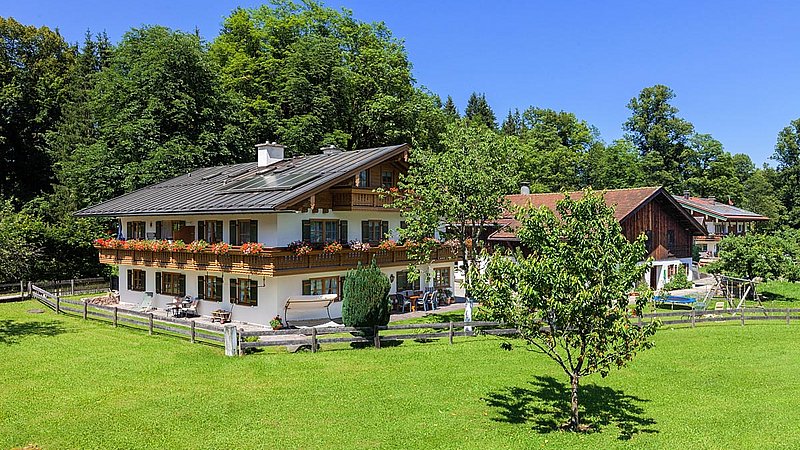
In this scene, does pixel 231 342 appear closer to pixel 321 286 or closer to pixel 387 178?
pixel 321 286

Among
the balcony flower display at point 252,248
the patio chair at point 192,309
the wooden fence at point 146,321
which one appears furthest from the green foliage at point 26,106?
the balcony flower display at point 252,248

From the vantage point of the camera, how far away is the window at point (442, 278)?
3206 centimetres

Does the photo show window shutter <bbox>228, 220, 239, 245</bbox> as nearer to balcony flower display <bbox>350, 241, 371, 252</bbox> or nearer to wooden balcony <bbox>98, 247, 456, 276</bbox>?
wooden balcony <bbox>98, 247, 456, 276</bbox>

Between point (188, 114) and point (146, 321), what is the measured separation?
19.1 metres

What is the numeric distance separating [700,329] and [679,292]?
1476 cm

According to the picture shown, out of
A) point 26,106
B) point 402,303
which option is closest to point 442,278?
point 402,303

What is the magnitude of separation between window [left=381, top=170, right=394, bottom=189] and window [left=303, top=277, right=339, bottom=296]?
533cm

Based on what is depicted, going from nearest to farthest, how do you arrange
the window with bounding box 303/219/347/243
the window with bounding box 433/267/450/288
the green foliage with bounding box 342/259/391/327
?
the green foliage with bounding box 342/259/391/327
the window with bounding box 303/219/347/243
the window with bounding box 433/267/450/288

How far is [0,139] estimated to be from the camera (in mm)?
44969

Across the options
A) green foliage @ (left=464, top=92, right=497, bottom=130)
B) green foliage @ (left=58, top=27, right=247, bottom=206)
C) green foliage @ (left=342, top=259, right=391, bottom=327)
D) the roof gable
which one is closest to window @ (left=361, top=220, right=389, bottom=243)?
green foliage @ (left=342, top=259, right=391, bottom=327)

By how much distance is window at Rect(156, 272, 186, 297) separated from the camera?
29.0 metres

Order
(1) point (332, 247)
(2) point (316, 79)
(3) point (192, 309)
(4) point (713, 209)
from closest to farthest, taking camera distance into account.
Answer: (1) point (332, 247), (3) point (192, 309), (2) point (316, 79), (4) point (713, 209)

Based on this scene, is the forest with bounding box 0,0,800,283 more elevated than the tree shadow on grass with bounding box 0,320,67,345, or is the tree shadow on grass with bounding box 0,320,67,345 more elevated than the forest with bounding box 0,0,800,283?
the forest with bounding box 0,0,800,283

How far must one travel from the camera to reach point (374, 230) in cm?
2933
